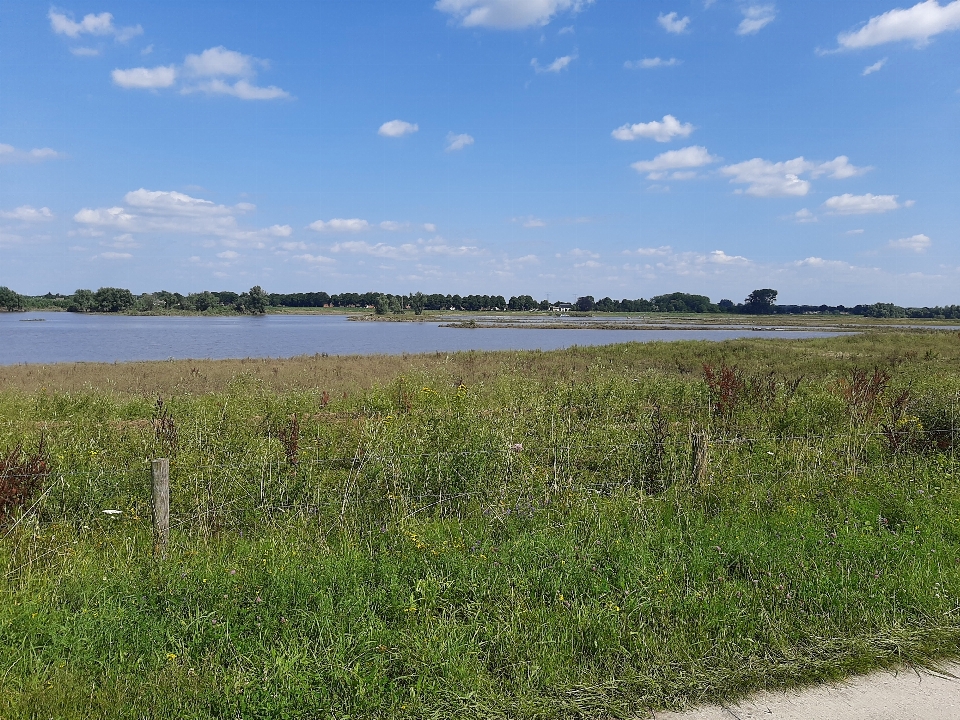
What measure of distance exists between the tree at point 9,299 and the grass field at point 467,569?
213m

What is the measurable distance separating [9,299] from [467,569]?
222 meters

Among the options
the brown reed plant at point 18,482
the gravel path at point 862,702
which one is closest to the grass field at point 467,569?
the brown reed plant at point 18,482

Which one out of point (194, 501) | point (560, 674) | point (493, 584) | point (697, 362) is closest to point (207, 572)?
point (194, 501)

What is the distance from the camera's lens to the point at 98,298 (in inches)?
6560

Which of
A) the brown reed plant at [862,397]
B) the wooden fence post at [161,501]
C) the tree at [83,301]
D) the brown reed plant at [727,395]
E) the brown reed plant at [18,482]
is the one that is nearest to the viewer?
the wooden fence post at [161,501]

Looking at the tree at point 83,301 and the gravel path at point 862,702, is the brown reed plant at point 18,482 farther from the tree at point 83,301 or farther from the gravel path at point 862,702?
the tree at point 83,301

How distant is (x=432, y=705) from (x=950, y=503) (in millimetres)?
6684

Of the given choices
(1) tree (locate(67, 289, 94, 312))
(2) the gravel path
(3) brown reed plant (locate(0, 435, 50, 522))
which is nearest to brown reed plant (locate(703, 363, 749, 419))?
(2) the gravel path

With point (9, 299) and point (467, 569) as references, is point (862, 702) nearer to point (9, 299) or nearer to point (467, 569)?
point (467, 569)

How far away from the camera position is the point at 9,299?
177 meters

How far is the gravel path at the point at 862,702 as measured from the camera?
3.74m

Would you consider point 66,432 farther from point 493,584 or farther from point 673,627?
point 673,627

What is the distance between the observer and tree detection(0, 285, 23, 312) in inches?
6944

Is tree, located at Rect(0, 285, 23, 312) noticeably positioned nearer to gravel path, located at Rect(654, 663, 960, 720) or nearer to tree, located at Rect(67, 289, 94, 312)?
tree, located at Rect(67, 289, 94, 312)
